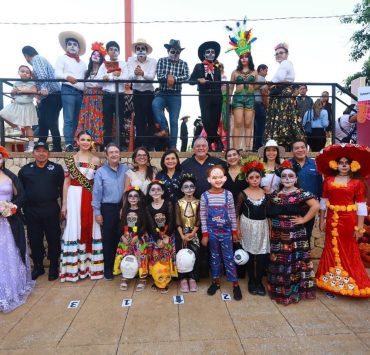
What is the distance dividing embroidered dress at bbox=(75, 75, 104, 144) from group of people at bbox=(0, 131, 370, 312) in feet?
3.59

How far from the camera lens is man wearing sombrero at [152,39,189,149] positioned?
207 inches

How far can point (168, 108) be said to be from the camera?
17.7 feet

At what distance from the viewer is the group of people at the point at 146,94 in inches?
205

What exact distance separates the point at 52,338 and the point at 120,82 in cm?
365

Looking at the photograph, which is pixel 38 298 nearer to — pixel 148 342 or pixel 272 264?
pixel 148 342

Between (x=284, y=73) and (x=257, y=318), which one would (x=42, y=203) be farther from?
(x=284, y=73)

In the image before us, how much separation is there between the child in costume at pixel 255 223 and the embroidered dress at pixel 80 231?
2003 mm

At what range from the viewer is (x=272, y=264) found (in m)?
3.69

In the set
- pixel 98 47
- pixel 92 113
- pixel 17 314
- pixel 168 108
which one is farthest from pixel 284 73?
pixel 17 314

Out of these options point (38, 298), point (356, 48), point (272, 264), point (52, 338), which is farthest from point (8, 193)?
point (356, 48)

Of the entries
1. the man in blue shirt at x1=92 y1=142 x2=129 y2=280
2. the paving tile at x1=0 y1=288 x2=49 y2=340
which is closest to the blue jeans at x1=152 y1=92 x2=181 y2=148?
the man in blue shirt at x1=92 y1=142 x2=129 y2=280

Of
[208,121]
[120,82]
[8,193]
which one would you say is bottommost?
[8,193]

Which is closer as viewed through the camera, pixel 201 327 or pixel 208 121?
pixel 201 327

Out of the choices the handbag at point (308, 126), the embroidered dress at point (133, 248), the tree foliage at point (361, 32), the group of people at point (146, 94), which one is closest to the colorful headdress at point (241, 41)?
the group of people at point (146, 94)
